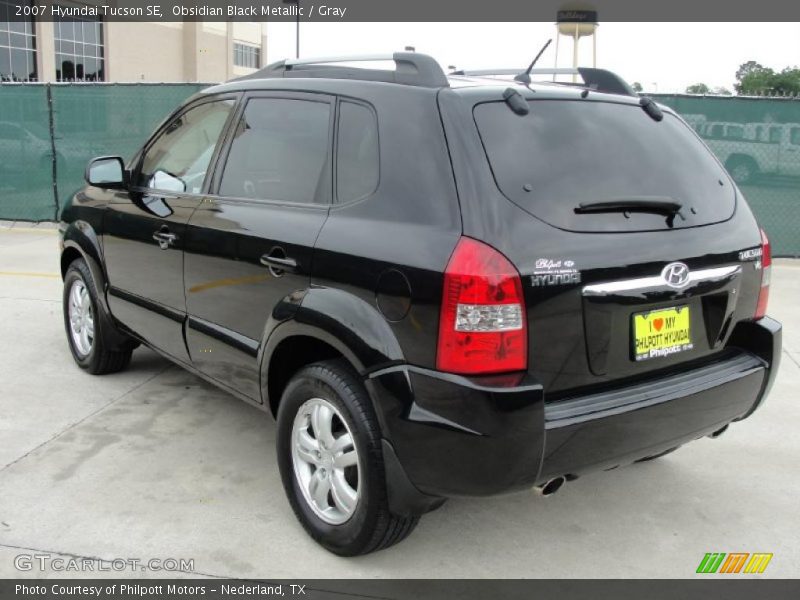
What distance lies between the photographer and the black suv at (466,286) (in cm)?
258

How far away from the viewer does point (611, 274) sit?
8.93ft

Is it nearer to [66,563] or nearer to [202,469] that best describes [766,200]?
[202,469]

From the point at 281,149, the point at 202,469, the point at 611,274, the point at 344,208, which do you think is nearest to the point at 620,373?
the point at 611,274

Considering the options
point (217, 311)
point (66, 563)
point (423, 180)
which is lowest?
point (66, 563)

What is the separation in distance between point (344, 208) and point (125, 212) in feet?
6.54

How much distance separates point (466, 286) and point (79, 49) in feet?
150

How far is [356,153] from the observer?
307 cm

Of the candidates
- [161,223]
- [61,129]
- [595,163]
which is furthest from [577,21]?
[595,163]

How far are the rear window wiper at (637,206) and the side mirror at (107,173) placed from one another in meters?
2.91

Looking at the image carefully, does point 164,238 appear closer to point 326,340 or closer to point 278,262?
point 278,262

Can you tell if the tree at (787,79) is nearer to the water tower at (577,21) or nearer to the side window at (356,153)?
the water tower at (577,21)

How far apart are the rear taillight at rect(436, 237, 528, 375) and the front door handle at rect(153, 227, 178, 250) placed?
1.94 m

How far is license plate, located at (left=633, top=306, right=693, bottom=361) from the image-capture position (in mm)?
2803

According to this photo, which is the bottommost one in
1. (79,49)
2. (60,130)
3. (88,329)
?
(88,329)
